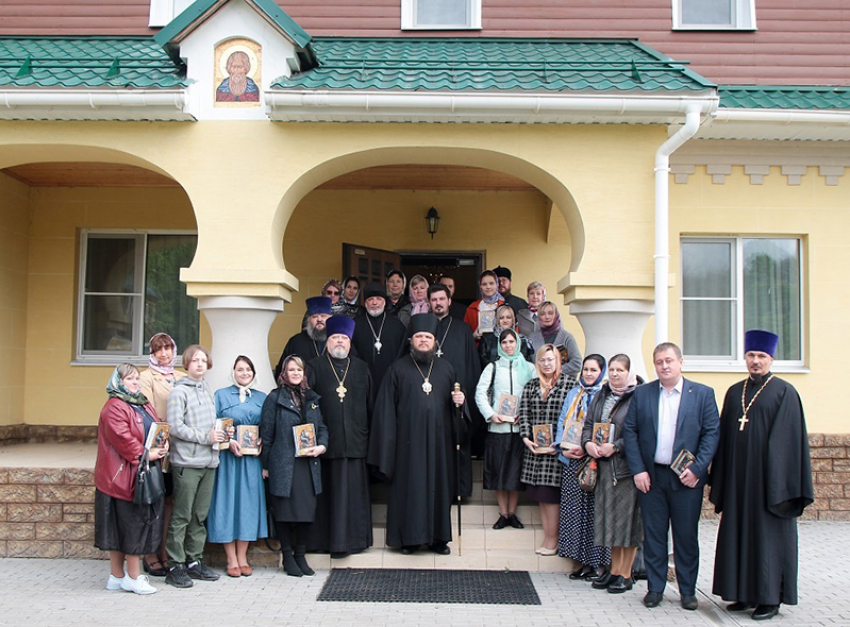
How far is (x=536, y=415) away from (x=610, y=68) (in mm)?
3246

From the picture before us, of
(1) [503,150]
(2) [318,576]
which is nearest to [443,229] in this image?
(1) [503,150]

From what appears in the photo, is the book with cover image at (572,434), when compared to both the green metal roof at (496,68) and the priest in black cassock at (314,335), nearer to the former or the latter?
the priest in black cassock at (314,335)

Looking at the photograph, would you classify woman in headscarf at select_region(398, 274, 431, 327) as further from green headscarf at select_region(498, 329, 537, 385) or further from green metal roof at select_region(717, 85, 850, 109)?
green metal roof at select_region(717, 85, 850, 109)

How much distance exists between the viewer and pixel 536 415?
22.2ft

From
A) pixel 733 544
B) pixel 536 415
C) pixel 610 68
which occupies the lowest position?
pixel 733 544

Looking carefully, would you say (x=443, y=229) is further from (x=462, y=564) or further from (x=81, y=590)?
(x=81, y=590)

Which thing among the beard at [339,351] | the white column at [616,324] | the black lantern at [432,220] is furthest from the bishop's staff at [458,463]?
the black lantern at [432,220]

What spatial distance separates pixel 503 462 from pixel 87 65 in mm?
5097

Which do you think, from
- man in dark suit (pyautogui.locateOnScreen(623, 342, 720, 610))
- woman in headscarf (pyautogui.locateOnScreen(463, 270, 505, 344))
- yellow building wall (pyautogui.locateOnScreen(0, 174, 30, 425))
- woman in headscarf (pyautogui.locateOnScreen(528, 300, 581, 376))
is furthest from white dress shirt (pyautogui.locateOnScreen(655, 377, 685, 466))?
yellow building wall (pyautogui.locateOnScreen(0, 174, 30, 425))

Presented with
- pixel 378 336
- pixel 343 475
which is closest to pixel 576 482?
pixel 343 475

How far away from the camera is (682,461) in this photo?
575 centimetres

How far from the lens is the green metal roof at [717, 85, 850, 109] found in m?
8.37

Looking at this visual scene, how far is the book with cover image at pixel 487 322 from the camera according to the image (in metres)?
7.92

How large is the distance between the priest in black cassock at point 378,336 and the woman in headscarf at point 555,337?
1255 mm
